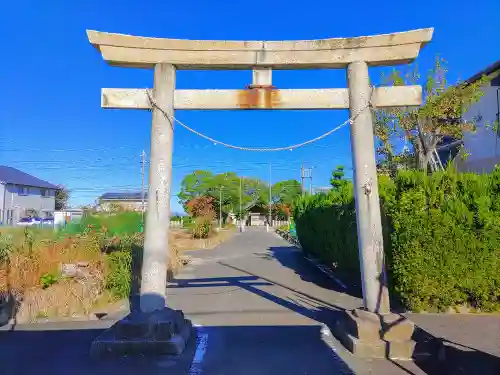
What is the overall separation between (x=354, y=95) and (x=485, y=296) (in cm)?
462

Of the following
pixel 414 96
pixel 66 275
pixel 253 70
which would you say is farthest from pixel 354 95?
pixel 66 275

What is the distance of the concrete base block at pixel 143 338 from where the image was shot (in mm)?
5113

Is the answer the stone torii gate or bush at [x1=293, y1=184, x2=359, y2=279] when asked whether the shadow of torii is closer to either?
bush at [x1=293, y1=184, x2=359, y2=279]

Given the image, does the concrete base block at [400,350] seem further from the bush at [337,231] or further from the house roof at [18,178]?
the house roof at [18,178]

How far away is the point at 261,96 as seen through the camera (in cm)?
591

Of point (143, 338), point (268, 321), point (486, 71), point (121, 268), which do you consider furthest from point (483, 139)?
point (143, 338)

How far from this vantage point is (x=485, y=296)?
7.12 m

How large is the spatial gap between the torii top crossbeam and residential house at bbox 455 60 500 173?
12772mm

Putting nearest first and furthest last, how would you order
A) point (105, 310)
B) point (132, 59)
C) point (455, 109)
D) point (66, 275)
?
point (132, 59) < point (105, 310) < point (66, 275) < point (455, 109)

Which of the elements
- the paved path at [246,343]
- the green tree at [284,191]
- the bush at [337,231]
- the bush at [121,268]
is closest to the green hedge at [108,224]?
the bush at [121,268]

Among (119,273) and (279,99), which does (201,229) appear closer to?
(119,273)

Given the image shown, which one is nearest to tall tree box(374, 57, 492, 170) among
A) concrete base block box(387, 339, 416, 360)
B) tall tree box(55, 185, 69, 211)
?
concrete base block box(387, 339, 416, 360)

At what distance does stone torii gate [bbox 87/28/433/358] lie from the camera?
18.4 feet

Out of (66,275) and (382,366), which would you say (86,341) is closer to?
(66,275)
